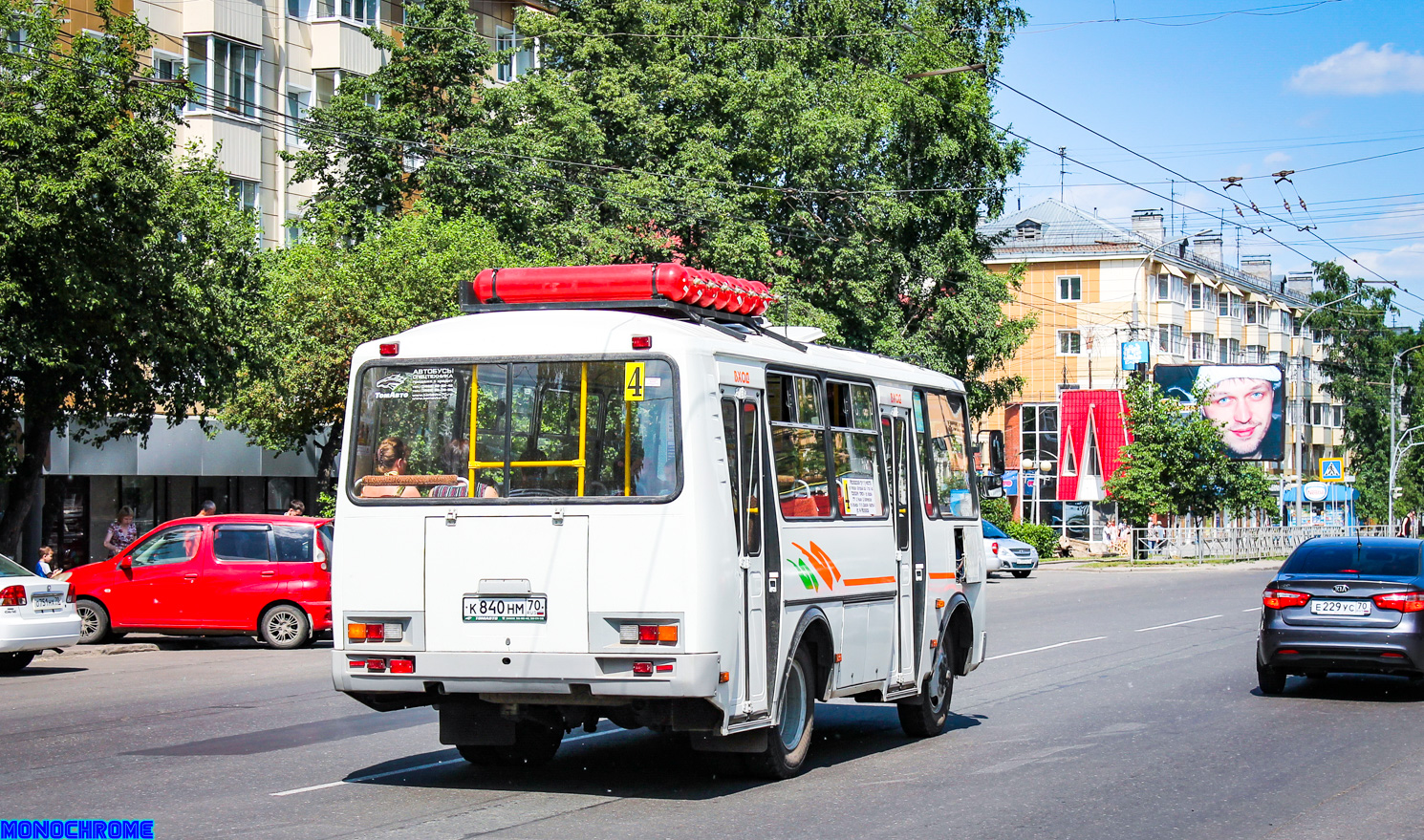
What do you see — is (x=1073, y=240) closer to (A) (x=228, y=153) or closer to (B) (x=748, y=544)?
(A) (x=228, y=153)

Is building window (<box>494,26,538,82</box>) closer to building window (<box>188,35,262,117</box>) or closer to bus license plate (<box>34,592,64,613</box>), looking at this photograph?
building window (<box>188,35,262,117</box>)

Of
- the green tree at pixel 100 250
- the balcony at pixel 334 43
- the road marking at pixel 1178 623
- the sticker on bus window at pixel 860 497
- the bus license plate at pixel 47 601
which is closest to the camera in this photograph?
the sticker on bus window at pixel 860 497

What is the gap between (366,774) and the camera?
985 cm

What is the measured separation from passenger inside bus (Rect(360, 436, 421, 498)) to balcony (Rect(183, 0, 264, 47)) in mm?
30283

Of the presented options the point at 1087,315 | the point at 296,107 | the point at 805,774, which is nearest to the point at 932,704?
the point at 805,774

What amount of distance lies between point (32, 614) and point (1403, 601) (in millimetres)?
13842

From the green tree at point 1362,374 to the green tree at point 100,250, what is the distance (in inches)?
3192

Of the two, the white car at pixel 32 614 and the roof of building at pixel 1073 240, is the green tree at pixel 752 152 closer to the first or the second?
the white car at pixel 32 614

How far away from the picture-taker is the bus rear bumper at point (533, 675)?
858cm

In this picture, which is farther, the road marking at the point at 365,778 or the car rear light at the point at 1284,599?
the car rear light at the point at 1284,599

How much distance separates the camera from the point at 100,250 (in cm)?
2069

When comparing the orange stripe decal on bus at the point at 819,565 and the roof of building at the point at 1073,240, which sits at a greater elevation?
the roof of building at the point at 1073,240

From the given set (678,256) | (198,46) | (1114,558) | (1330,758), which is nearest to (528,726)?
(1330,758)

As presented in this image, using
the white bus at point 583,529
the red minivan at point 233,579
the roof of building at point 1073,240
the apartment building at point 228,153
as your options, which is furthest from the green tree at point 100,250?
the roof of building at point 1073,240
